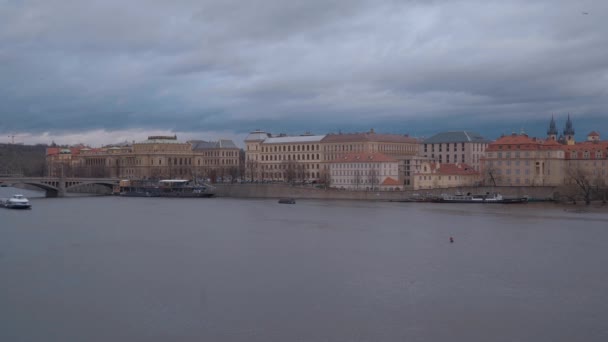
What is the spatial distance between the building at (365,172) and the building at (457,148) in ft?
25.9

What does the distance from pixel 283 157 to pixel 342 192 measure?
62.5 ft

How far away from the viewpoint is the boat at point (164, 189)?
147ft

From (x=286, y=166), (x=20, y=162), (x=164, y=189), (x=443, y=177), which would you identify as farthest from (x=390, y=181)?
(x=20, y=162)

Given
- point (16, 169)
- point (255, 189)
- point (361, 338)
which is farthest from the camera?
point (16, 169)

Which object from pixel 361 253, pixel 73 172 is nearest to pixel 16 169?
pixel 73 172

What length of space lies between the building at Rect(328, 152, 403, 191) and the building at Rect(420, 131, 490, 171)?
311 inches

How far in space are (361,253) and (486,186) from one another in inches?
866

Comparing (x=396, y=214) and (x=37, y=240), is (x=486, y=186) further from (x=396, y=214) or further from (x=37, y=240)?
(x=37, y=240)

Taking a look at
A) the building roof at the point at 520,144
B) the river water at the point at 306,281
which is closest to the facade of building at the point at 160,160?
the building roof at the point at 520,144

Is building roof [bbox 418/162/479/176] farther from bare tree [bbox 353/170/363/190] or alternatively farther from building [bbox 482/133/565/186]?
bare tree [bbox 353/170/363/190]

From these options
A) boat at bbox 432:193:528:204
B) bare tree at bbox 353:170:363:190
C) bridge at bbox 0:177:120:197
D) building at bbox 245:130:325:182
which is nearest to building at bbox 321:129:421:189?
building at bbox 245:130:325:182

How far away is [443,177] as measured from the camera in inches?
1596

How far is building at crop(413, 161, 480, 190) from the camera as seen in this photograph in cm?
4034

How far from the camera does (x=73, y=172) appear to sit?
6356cm
